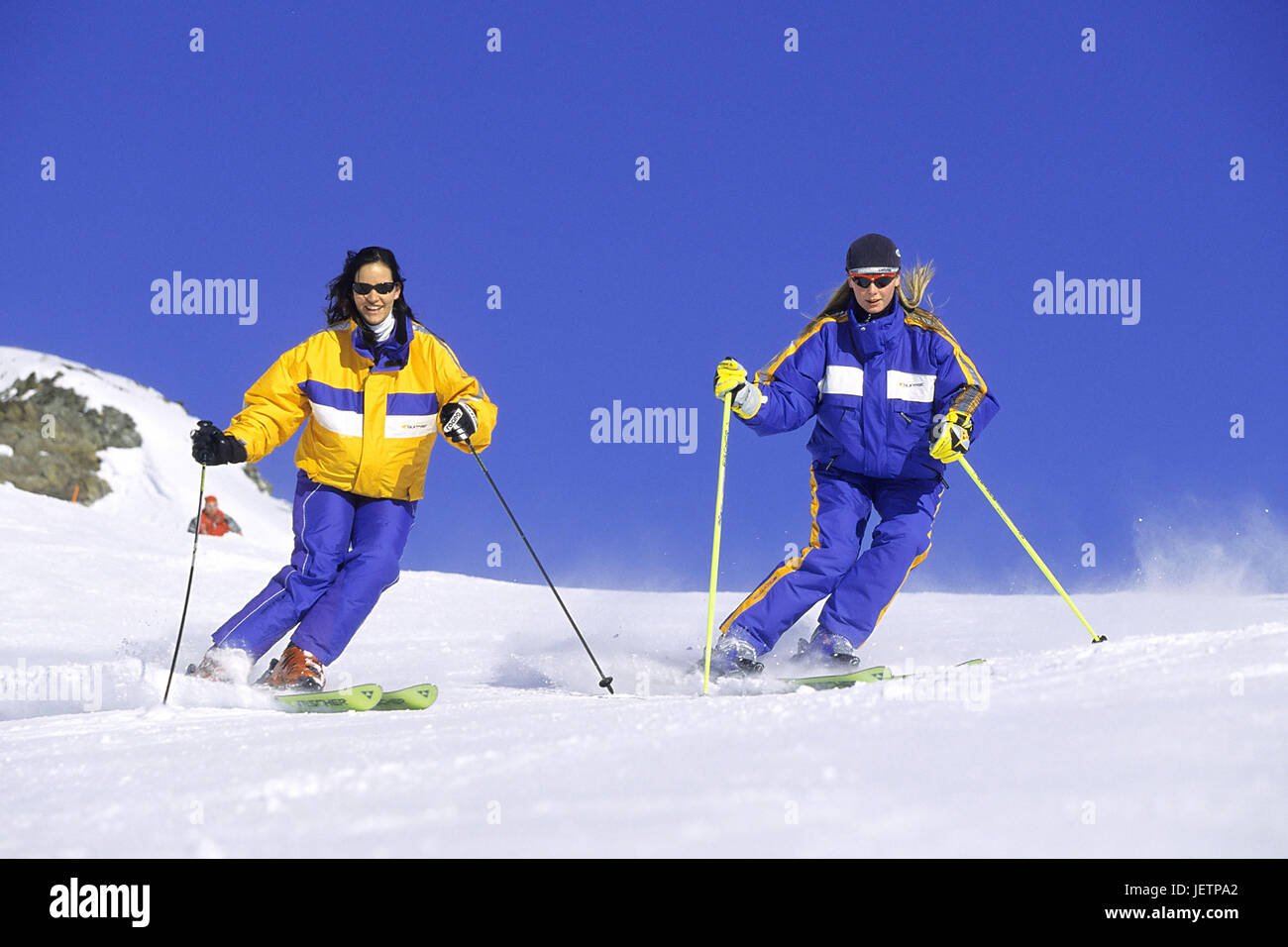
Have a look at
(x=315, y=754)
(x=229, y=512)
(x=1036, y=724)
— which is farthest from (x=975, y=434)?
(x=229, y=512)

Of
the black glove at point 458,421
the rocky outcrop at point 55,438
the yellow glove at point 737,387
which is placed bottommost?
the black glove at point 458,421

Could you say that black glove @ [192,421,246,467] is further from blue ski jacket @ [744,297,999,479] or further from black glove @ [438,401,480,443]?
blue ski jacket @ [744,297,999,479]

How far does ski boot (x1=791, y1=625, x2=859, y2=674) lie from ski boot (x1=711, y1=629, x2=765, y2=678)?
0.30 meters

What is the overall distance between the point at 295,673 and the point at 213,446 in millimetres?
976

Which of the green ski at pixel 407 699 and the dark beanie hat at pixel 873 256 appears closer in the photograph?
the green ski at pixel 407 699

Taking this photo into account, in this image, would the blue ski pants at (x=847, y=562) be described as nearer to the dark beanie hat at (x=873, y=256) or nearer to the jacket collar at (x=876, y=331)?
the jacket collar at (x=876, y=331)

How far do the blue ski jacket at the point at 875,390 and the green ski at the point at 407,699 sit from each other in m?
1.83

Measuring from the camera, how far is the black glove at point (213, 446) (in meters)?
4.42

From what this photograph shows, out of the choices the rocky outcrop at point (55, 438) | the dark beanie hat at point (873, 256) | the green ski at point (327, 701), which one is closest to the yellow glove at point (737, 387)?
the dark beanie hat at point (873, 256)

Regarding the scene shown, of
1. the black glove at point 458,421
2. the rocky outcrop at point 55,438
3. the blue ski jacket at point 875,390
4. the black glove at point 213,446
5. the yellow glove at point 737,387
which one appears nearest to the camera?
the black glove at point 213,446

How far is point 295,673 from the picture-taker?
4465 millimetres

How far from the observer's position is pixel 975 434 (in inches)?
202

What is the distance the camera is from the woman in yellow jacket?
470 centimetres

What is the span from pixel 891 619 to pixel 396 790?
21.7 feet
